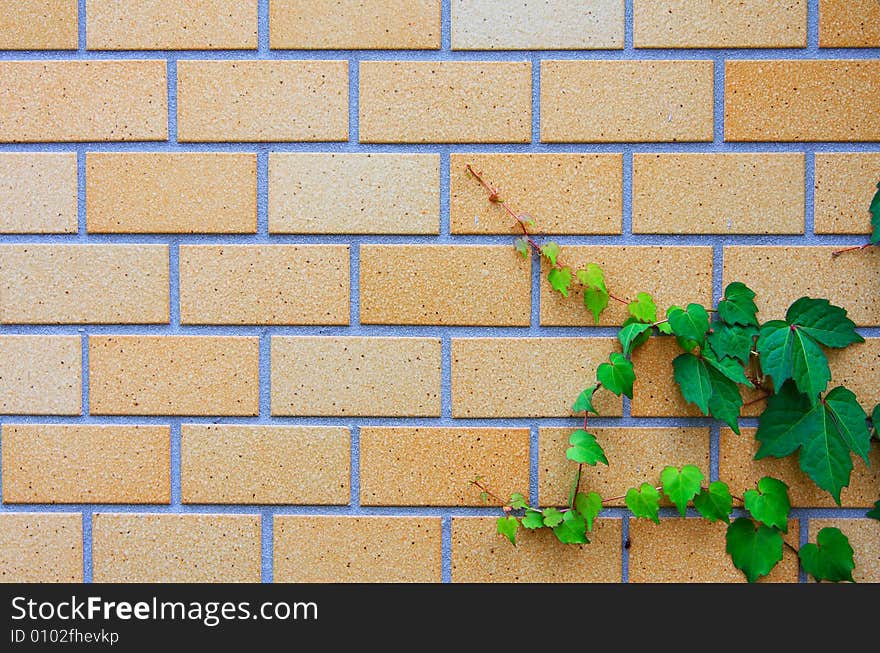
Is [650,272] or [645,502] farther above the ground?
[650,272]

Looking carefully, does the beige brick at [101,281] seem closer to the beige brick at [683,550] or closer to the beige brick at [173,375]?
the beige brick at [173,375]

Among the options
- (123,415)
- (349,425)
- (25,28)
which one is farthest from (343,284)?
(25,28)

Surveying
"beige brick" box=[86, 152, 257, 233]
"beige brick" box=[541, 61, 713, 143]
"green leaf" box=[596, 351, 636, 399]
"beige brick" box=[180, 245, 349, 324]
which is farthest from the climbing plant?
"beige brick" box=[86, 152, 257, 233]

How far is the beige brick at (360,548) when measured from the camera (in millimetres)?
1260

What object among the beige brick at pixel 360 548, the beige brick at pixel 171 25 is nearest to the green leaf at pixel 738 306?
the beige brick at pixel 360 548

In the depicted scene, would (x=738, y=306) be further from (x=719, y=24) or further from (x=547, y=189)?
(x=719, y=24)

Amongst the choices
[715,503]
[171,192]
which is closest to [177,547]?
[171,192]

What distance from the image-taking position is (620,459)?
125cm

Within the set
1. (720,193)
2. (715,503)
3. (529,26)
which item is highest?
(529,26)

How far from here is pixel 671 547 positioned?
1.25 m

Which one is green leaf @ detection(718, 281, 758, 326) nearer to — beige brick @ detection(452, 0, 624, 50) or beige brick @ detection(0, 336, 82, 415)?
beige brick @ detection(452, 0, 624, 50)

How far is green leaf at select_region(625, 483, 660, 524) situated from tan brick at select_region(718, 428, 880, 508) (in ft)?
0.49

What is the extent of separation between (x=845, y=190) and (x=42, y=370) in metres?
1.58

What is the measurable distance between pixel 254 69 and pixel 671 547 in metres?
1.22
